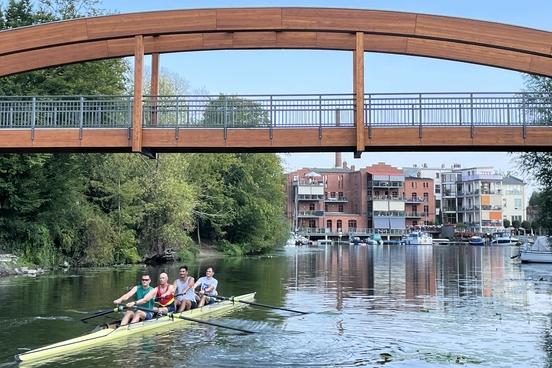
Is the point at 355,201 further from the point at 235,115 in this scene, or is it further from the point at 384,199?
the point at 235,115

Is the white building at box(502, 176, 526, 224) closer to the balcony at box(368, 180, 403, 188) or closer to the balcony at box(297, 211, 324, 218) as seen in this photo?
the balcony at box(368, 180, 403, 188)

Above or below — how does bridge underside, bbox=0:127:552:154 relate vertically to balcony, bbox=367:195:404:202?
below

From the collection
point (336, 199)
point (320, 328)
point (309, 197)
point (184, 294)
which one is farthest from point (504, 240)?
point (184, 294)

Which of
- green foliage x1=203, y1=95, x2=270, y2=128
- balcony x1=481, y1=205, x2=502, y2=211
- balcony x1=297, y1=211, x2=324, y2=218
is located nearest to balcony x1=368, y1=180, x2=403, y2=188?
balcony x1=297, y1=211, x2=324, y2=218

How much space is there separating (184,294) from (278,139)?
599 centimetres

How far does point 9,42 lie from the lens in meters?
22.7

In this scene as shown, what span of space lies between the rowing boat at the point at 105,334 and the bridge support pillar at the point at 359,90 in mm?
7631

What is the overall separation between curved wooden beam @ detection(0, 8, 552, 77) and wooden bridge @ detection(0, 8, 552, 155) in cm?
3

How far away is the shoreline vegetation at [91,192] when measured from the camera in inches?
1435

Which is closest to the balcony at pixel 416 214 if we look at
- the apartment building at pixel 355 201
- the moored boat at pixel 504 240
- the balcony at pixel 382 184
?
the apartment building at pixel 355 201

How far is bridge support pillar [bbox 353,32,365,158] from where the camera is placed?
67.2ft

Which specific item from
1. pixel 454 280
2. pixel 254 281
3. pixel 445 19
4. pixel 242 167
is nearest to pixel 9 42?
pixel 445 19

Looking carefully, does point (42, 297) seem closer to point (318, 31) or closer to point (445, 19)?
point (318, 31)

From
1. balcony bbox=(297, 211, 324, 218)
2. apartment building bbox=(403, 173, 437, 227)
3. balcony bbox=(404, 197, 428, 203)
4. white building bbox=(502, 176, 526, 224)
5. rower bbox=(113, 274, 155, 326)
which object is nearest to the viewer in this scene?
rower bbox=(113, 274, 155, 326)
